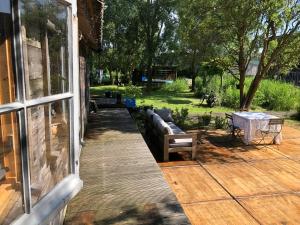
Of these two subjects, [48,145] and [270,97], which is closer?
[48,145]

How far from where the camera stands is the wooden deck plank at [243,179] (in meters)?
5.07

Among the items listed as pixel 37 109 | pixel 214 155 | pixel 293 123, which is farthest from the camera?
pixel 293 123

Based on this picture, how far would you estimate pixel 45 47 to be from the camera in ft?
6.48

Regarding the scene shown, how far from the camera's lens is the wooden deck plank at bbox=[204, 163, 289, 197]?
16.6 feet

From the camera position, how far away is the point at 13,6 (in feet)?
4.83

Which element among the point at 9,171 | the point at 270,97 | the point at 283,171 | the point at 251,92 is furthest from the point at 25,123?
the point at 270,97

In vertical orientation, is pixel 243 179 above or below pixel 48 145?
below

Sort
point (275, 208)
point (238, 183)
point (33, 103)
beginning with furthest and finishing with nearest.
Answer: point (238, 183) → point (275, 208) → point (33, 103)

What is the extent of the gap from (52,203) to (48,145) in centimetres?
39

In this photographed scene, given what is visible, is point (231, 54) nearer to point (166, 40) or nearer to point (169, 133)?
point (169, 133)

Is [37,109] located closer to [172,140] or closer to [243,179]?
[243,179]

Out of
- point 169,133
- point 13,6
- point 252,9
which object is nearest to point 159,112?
point 169,133

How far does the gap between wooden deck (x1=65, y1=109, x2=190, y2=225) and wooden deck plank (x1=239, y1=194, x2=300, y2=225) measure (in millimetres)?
1486

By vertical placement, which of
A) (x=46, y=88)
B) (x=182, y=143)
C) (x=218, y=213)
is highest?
(x=46, y=88)
